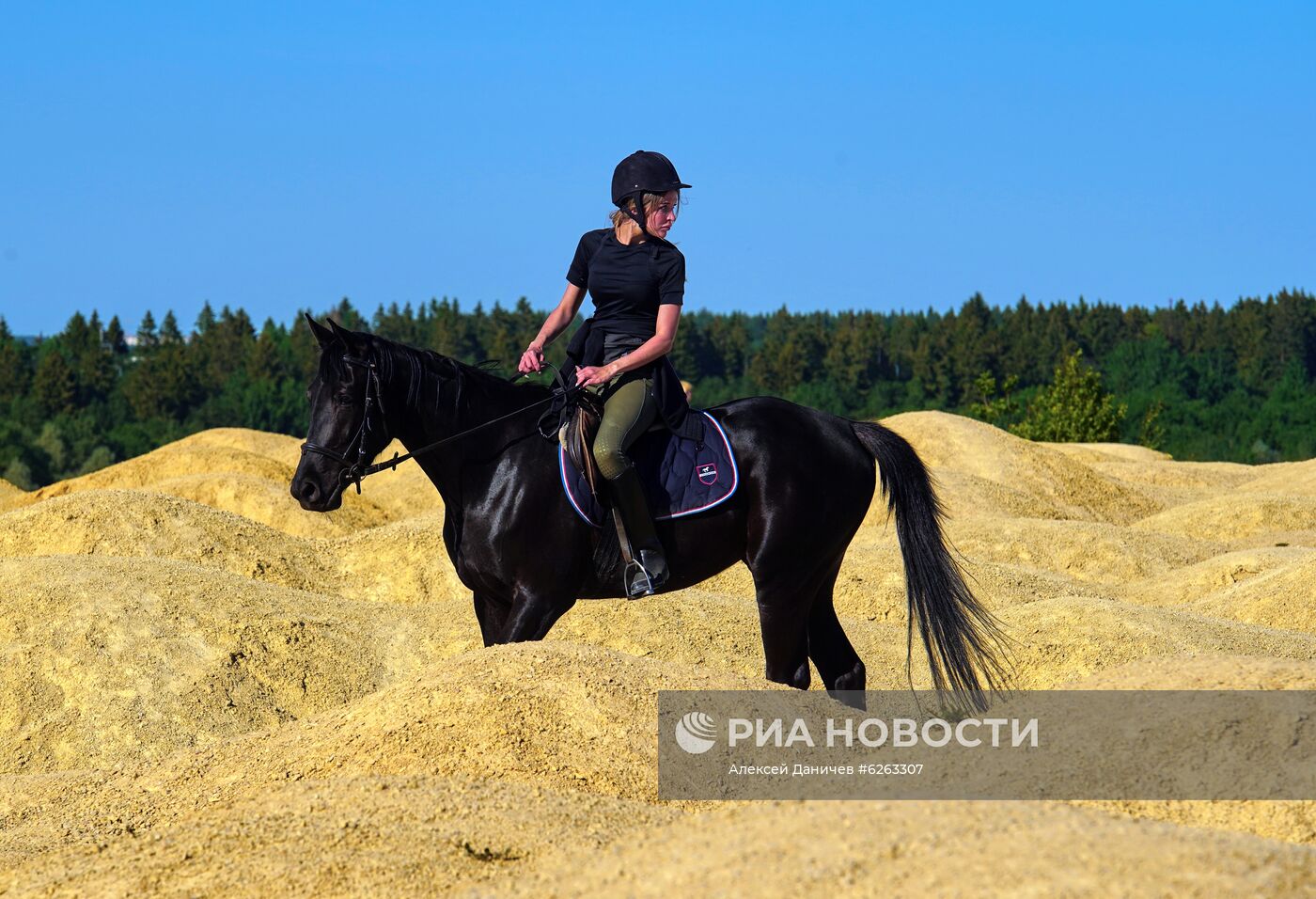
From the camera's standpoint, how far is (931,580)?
814 cm

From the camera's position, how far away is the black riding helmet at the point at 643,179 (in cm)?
762

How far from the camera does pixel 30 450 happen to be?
194 ft

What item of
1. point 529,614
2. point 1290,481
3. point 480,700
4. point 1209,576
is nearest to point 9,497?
point 1209,576

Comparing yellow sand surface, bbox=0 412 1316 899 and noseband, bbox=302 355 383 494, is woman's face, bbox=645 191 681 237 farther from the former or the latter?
yellow sand surface, bbox=0 412 1316 899

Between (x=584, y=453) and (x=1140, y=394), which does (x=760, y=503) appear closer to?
(x=584, y=453)

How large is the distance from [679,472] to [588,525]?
1.78 feet

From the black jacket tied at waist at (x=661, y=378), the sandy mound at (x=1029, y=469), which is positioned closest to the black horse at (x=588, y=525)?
the black jacket tied at waist at (x=661, y=378)

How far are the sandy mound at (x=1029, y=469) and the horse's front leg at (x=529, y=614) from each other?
704 inches

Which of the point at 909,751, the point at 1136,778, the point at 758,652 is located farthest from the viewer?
the point at 758,652

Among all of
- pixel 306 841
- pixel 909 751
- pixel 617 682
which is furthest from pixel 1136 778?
pixel 306 841

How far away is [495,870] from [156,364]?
8270 centimetres

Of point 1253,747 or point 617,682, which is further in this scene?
point 617,682

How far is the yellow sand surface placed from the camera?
442 centimetres

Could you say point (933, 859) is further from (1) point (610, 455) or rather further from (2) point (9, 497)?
(2) point (9, 497)
